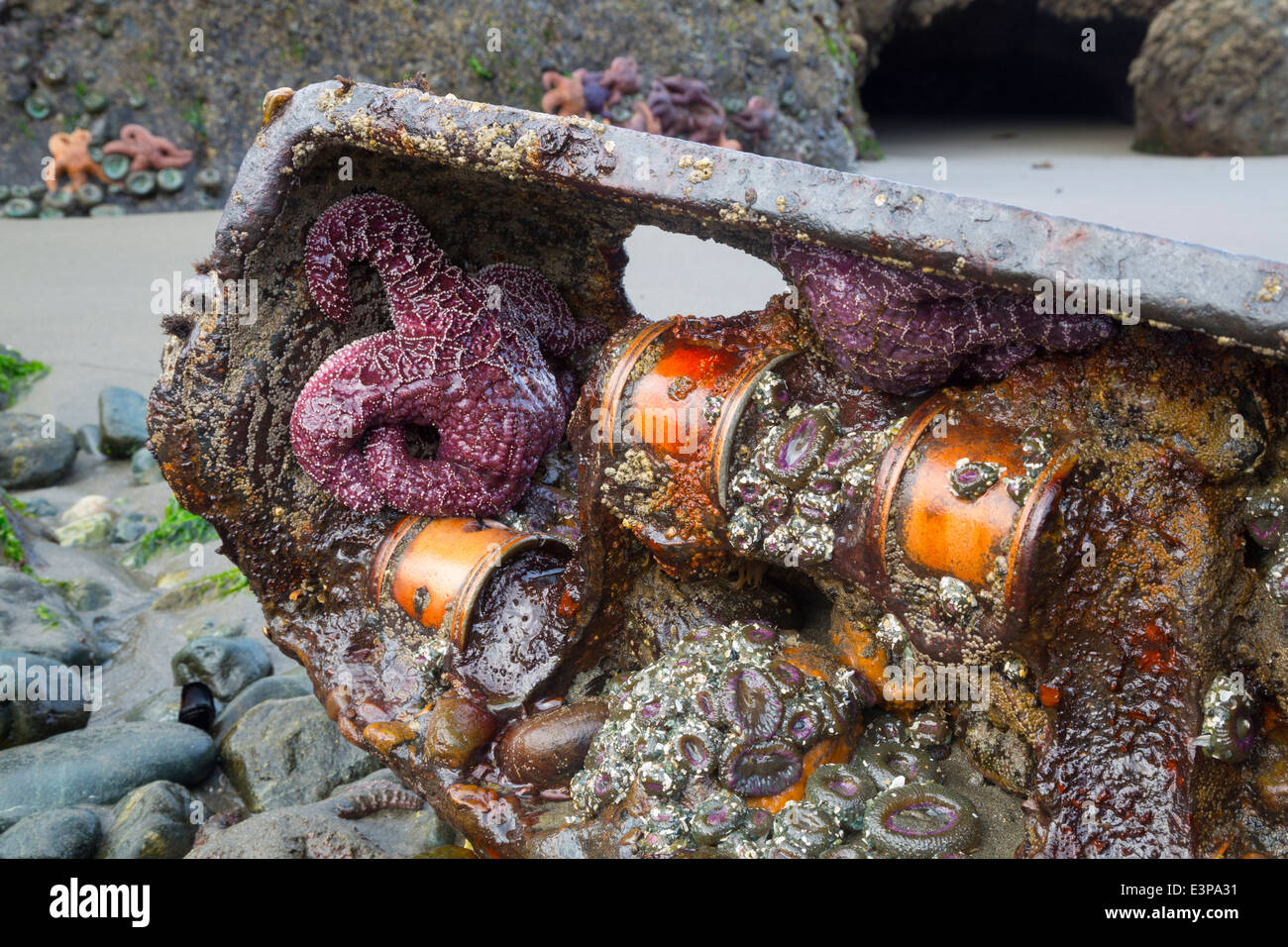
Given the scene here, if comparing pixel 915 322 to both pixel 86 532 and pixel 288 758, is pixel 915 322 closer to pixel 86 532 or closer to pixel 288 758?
pixel 288 758

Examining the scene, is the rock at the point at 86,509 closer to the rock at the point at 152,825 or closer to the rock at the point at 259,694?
the rock at the point at 259,694

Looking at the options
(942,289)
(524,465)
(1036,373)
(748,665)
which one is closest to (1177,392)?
(1036,373)

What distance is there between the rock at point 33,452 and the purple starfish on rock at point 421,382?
386 centimetres

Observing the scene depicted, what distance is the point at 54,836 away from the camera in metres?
2.98

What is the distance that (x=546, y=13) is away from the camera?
961 cm

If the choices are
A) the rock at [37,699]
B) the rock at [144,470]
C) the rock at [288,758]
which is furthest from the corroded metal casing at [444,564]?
the rock at [144,470]

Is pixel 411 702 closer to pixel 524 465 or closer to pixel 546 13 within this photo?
pixel 524 465

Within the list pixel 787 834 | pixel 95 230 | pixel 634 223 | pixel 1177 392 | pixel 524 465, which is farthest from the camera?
pixel 95 230

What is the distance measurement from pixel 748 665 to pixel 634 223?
111cm

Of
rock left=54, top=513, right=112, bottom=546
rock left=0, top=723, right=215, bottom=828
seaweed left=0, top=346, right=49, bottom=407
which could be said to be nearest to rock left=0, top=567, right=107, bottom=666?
rock left=0, top=723, right=215, bottom=828

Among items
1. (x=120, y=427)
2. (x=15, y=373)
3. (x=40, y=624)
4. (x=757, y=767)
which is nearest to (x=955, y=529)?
(x=757, y=767)

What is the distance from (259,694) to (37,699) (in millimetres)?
688

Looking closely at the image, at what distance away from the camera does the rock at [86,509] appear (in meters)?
5.55

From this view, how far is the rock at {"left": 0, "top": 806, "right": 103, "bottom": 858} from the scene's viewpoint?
294 centimetres
